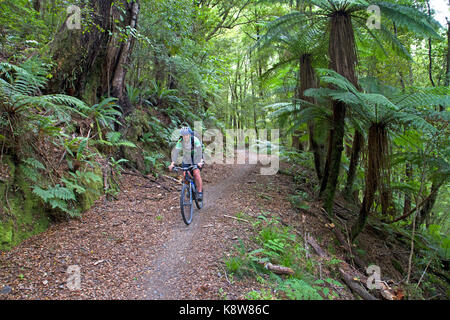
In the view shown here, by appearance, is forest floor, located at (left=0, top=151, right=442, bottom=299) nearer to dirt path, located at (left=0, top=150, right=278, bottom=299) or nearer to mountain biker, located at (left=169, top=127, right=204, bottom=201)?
dirt path, located at (left=0, top=150, right=278, bottom=299)

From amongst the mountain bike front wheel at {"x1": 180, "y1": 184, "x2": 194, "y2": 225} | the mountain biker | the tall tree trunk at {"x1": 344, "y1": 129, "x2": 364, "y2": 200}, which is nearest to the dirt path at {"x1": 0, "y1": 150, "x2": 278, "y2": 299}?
the mountain bike front wheel at {"x1": 180, "y1": 184, "x2": 194, "y2": 225}

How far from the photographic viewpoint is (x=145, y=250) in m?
3.79

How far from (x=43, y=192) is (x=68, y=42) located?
14.0 ft

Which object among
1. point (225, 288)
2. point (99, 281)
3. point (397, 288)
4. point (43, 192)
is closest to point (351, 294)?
point (397, 288)

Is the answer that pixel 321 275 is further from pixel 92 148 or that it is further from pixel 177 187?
pixel 92 148

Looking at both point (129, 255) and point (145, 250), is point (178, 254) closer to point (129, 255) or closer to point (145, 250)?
point (145, 250)

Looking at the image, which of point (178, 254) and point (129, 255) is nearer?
point (129, 255)

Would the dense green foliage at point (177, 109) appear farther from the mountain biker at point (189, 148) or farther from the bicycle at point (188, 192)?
the mountain biker at point (189, 148)

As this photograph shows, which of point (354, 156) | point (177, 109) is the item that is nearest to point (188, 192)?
point (354, 156)

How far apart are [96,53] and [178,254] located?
587cm

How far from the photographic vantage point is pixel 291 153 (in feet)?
34.9

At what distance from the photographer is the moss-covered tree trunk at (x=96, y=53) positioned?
5695mm

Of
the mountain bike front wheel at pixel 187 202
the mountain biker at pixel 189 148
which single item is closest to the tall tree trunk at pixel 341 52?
the mountain biker at pixel 189 148

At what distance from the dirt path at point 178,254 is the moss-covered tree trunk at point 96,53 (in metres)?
4.25
